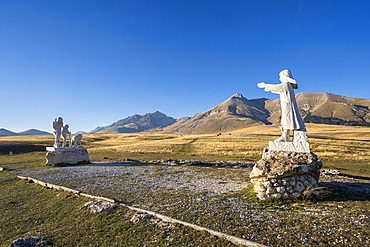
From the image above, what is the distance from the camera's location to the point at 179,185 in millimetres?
15859

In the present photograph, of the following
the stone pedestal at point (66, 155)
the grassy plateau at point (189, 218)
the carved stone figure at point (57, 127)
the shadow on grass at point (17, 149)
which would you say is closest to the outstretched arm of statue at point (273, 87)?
the grassy plateau at point (189, 218)

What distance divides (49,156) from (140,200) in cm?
2238

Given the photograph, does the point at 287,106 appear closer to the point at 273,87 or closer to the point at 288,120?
the point at 288,120

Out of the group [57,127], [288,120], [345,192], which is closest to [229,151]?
[345,192]

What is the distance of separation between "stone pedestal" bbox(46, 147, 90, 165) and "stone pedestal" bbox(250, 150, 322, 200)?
27197 millimetres

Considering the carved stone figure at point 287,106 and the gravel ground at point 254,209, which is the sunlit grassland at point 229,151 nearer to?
the gravel ground at point 254,209

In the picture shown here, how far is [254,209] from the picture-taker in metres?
10.3

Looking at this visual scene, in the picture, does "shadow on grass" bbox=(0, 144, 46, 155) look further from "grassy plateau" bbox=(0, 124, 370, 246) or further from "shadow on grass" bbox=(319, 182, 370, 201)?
"shadow on grass" bbox=(319, 182, 370, 201)

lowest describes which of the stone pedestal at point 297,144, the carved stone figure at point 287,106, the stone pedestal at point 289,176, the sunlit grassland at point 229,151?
the sunlit grassland at point 229,151

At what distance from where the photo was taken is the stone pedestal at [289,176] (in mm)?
10969

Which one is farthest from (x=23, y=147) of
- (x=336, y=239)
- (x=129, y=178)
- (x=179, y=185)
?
(x=336, y=239)

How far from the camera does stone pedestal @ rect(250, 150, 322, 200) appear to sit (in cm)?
1097

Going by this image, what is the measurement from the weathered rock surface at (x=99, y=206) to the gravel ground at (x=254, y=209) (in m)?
1.18

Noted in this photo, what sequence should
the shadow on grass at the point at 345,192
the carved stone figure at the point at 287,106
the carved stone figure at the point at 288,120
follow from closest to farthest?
the shadow on grass at the point at 345,192
the carved stone figure at the point at 288,120
the carved stone figure at the point at 287,106
